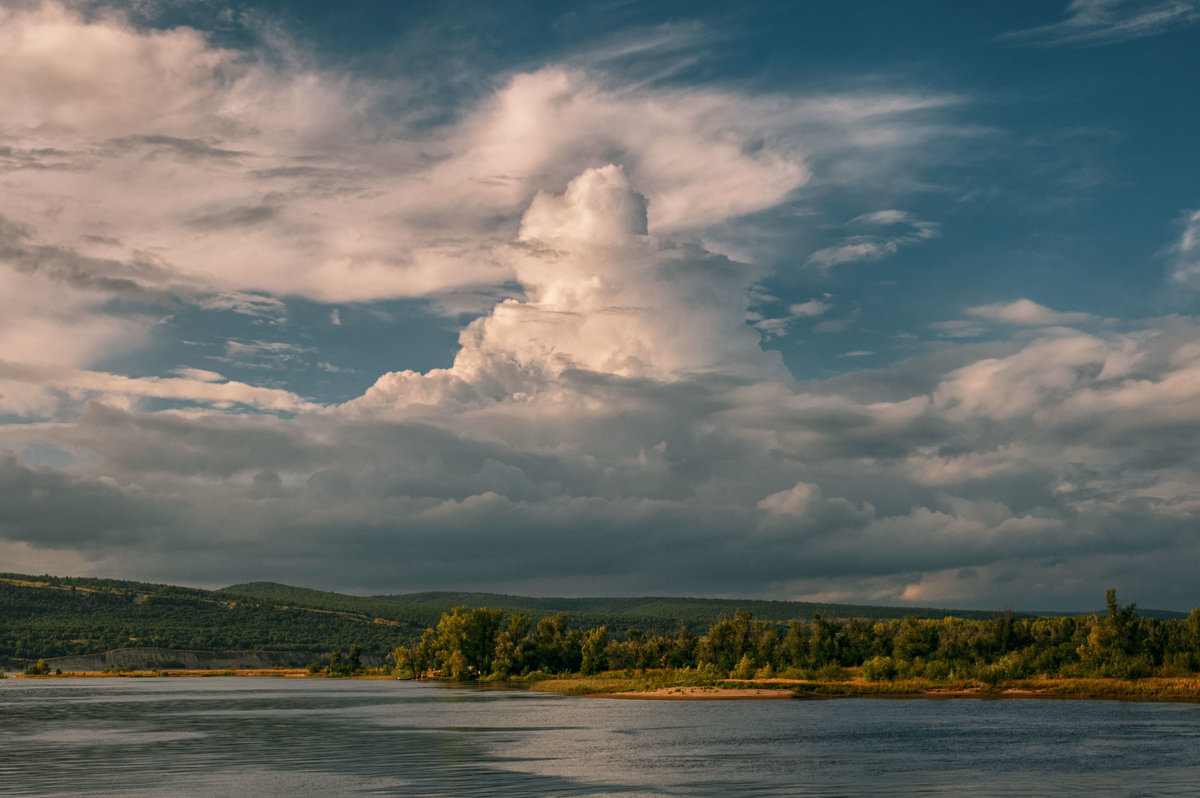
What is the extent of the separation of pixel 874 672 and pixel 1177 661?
51.8 metres

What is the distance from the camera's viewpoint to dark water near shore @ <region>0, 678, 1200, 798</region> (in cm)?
6341

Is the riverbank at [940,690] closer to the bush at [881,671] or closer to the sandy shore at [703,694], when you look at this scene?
the sandy shore at [703,694]

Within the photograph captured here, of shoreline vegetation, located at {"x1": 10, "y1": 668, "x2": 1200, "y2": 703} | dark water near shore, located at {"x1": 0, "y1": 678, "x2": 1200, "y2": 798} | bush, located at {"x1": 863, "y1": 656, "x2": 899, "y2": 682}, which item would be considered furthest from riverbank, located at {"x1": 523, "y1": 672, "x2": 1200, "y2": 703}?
dark water near shore, located at {"x1": 0, "y1": 678, "x2": 1200, "y2": 798}

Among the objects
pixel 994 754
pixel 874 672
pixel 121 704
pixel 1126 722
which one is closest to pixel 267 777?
pixel 994 754

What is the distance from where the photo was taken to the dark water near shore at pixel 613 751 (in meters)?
63.4

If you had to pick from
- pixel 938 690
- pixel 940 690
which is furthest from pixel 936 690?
pixel 940 690

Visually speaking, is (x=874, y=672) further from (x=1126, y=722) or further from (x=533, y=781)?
(x=533, y=781)

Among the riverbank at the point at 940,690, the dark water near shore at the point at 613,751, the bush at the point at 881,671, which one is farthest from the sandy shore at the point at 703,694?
the dark water near shore at the point at 613,751

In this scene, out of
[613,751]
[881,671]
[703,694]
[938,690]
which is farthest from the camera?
[881,671]

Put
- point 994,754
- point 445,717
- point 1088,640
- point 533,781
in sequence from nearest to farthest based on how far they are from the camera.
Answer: point 533,781
point 994,754
point 445,717
point 1088,640

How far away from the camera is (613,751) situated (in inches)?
3374

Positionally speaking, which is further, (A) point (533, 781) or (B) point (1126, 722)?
(B) point (1126, 722)

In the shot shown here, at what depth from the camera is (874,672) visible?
→ 19800cm

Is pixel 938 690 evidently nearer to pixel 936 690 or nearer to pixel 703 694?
pixel 936 690
